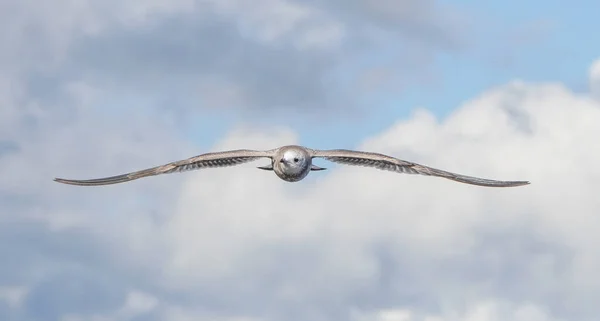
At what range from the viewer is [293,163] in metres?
79.3

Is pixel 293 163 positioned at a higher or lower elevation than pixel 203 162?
lower

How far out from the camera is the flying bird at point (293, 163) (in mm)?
79625

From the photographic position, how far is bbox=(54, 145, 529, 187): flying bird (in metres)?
79.6

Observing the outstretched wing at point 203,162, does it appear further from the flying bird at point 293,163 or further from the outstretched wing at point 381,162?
the outstretched wing at point 381,162

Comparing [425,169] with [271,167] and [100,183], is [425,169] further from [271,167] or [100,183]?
[100,183]

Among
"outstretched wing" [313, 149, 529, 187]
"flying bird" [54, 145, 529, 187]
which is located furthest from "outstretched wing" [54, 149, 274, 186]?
"outstretched wing" [313, 149, 529, 187]

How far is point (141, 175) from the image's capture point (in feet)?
281

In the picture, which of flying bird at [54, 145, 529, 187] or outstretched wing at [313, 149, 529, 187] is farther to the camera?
outstretched wing at [313, 149, 529, 187]

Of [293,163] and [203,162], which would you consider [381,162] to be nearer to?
[293,163]

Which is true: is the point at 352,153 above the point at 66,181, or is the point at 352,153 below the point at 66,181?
above

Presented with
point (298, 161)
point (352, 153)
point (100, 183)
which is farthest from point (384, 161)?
point (100, 183)

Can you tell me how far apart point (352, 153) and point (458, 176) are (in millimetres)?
8693

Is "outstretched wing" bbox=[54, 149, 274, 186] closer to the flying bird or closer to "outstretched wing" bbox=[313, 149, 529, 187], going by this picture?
the flying bird

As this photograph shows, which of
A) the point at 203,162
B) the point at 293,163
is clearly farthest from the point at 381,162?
the point at 203,162
